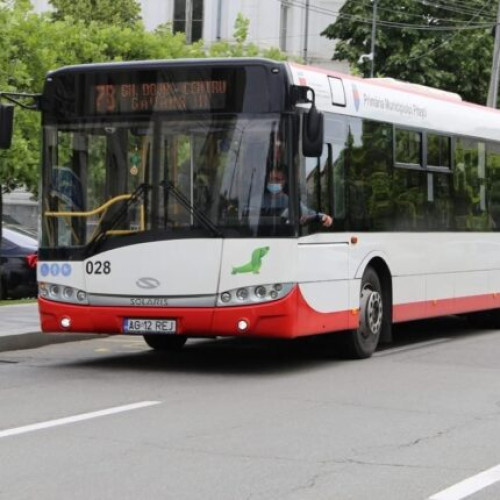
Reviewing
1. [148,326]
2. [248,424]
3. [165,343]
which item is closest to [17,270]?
[165,343]

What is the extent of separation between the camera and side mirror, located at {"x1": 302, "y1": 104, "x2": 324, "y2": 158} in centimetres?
1157

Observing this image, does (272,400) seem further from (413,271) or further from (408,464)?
(413,271)

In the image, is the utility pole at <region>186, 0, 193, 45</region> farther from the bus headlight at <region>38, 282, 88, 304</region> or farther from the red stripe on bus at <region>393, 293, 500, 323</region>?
the bus headlight at <region>38, 282, 88, 304</region>

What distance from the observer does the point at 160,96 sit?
12.1 m

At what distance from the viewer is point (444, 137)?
50.3 feet

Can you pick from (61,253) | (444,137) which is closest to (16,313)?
(61,253)

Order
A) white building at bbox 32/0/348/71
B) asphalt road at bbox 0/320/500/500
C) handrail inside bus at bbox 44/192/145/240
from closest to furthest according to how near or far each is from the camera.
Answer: asphalt road at bbox 0/320/500/500 → handrail inside bus at bbox 44/192/145/240 → white building at bbox 32/0/348/71

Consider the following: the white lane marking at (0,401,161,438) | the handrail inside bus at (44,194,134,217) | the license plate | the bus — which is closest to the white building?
the bus

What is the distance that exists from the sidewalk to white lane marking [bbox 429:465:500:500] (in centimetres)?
826

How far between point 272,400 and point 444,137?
6.07 m

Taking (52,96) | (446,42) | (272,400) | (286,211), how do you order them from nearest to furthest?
1. (272,400)
2. (286,211)
3. (52,96)
4. (446,42)

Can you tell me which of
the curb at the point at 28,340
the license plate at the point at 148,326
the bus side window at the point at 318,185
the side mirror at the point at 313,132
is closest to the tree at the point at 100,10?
the curb at the point at 28,340

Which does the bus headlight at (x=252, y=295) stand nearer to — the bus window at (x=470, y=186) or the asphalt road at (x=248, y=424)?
the asphalt road at (x=248, y=424)

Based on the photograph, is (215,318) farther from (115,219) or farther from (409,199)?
(409,199)
